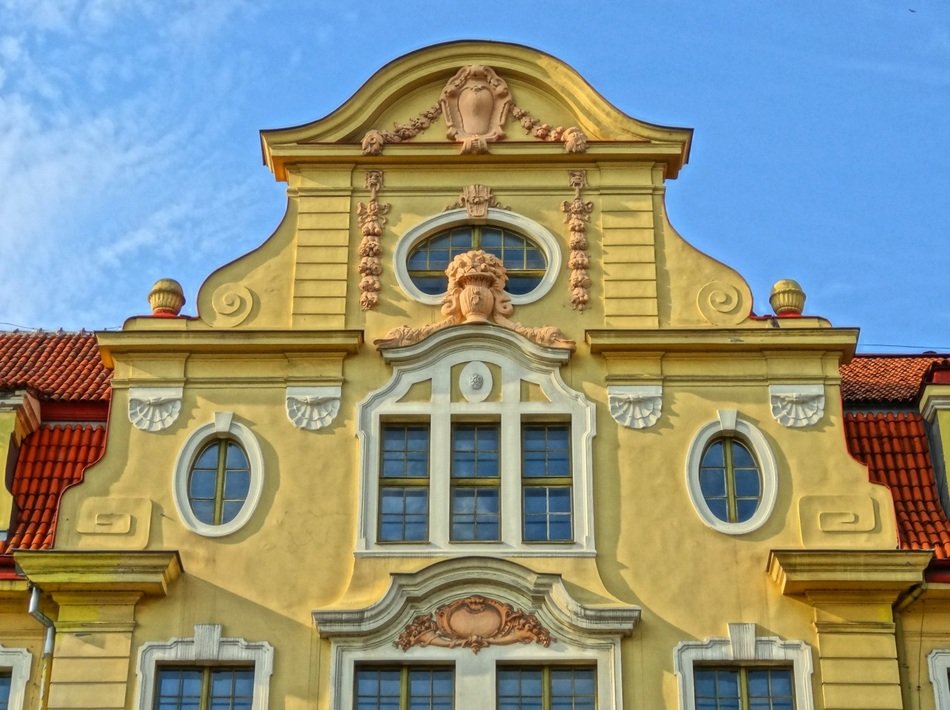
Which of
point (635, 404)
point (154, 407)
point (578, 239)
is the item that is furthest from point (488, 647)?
point (578, 239)

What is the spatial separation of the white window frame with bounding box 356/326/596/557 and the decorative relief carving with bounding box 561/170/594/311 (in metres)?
1.12

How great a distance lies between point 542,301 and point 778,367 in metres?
3.40

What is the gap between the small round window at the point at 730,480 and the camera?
25984 mm

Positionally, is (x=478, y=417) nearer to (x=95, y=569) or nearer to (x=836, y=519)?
(x=836, y=519)

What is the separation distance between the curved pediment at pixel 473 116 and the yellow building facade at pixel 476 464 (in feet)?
0.16

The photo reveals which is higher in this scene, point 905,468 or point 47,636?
point 905,468

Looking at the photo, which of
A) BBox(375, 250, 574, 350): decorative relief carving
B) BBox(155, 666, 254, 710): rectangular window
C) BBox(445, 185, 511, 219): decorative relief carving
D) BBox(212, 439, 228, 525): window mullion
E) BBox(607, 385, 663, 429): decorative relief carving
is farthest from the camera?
BBox(445, 185, 511, 219): decorative relief carving

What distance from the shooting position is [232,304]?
90.7 ft

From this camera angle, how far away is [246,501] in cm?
2611

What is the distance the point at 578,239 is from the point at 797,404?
393cm

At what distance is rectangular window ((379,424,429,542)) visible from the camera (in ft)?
84.7

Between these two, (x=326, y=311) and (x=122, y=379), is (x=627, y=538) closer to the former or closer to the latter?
(x=326, y=311)

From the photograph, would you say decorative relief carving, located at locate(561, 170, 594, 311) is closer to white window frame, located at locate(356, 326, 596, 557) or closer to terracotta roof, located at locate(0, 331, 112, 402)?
white window frame, located at locate(356, 326, 596, 557)

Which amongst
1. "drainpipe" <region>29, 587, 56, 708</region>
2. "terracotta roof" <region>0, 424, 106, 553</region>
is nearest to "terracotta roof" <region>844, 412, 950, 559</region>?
"terracotta roof" <region>0, 424, 106, 553</region>
